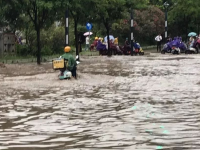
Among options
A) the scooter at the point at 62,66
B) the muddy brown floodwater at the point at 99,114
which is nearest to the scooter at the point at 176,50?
the muddy brown floodwater at the point at 99,114

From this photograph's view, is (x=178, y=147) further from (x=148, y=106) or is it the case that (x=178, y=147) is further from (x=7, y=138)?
(x=148, y=106)

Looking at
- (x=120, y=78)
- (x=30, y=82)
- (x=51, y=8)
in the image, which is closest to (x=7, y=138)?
(x=30, y=82)

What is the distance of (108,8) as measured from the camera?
34000 mm

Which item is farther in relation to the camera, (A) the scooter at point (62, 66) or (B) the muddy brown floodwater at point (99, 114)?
(A) the scooter at point (62, 66)

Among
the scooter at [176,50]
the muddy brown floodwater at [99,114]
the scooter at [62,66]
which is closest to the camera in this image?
the muddy brown floodwater at [99,114]

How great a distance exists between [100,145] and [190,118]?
2905mm

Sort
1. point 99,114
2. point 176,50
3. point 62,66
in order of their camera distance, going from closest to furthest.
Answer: point 99,114
point 62,66
point 176,50

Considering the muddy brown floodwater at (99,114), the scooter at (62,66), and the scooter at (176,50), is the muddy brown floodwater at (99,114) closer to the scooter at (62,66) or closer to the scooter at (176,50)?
the scooter at (62,66)

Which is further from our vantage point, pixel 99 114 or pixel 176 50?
pixel 176 50

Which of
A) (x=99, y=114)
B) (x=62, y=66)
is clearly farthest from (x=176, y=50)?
(x=99, y=114)

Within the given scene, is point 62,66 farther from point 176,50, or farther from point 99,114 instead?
point 176,50

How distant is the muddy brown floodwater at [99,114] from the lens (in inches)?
312

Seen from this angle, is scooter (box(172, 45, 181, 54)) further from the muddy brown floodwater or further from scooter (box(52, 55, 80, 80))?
scooter (box(52, 55, 80, 80))

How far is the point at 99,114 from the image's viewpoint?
10711 mm
